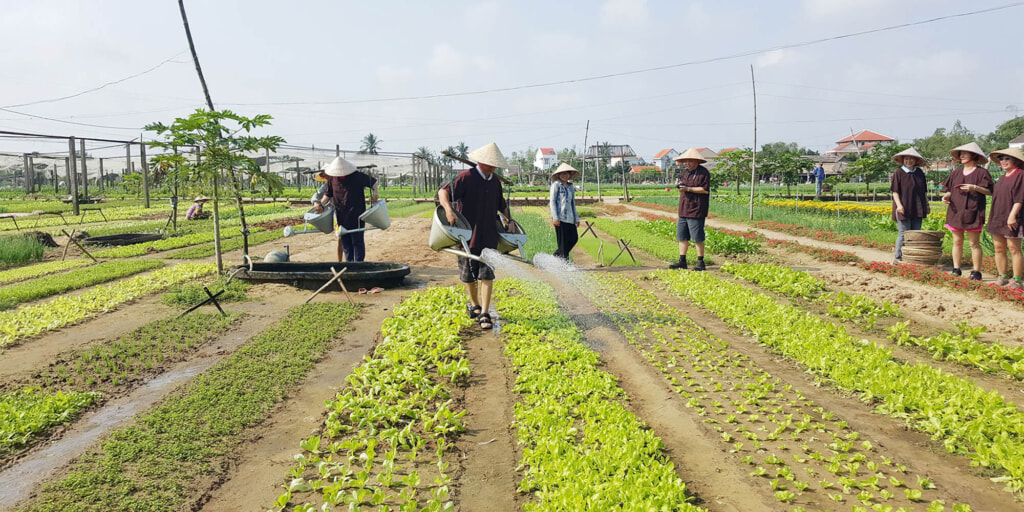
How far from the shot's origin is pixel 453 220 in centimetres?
612

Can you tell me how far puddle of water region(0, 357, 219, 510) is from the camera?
3408mm

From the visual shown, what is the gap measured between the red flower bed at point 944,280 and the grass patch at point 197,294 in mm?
9357

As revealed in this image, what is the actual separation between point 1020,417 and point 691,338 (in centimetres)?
265

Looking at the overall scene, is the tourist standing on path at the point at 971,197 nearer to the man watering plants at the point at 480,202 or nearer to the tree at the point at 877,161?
the man watering plants at the point at 480,202

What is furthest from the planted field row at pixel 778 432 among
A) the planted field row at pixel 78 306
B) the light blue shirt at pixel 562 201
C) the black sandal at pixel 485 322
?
the planted field row at pixel 78 306

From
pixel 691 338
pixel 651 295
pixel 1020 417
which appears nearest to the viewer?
pixel 1020 417

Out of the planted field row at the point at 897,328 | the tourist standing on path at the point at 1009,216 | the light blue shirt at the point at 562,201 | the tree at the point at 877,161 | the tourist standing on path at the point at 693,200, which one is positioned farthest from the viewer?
the tree at the point at 877,161

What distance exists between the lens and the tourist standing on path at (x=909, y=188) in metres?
9.41

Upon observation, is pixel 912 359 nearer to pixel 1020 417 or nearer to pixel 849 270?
pixel 1020 417

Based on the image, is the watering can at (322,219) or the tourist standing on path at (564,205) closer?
the watering can at (322,219)

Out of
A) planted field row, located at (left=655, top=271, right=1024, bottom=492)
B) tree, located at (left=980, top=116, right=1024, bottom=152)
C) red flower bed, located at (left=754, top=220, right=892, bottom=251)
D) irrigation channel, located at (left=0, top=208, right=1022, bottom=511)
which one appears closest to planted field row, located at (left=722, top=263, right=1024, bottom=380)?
irrigation channel, located at (left=0, top=208, right=1022, bottom=511)

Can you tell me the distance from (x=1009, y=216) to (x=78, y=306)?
11.9 metres

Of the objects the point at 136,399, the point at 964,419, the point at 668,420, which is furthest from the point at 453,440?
the point at 964,419

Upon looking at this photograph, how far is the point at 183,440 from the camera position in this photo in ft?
12.6
